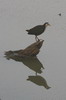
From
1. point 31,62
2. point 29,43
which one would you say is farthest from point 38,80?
point 29,43

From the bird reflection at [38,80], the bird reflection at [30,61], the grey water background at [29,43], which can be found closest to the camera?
the grey water background at [29,43]

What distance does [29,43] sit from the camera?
741 cm

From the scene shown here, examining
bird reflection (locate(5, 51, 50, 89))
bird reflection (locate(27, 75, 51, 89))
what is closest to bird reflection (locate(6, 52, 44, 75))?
bird reflection (locate(5, 51, 50, 89))

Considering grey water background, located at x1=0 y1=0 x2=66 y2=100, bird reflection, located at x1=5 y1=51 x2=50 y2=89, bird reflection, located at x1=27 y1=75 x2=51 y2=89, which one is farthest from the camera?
bird reflection, located at x1=5 y1=51 x2=50 y2=89

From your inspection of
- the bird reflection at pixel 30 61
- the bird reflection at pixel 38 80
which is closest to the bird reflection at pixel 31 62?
the bird reflection at pixel 30 61

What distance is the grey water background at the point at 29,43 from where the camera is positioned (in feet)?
18.6

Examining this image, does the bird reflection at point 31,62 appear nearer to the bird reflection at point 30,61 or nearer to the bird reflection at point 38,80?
the bird reflection at point 30,61

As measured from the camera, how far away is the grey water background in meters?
5.67

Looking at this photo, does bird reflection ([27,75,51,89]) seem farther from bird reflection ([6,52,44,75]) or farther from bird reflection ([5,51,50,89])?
bird reflection ([6,52,44,75])

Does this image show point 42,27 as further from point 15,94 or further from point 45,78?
point 15,94

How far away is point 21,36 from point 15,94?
7.87 feet

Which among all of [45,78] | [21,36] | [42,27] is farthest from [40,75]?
[21,36]

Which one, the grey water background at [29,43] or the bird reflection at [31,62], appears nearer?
the grey water background at [29,43]

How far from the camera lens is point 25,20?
9.06 meters
